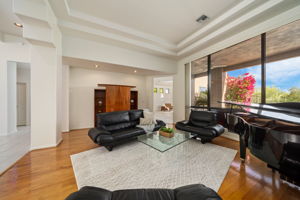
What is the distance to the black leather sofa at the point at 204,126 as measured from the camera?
2910 mm

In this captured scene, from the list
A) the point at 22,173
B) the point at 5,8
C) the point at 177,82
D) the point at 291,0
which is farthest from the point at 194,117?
the point at 5,8

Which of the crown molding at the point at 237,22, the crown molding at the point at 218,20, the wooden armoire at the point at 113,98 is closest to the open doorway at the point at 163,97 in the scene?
the wooden armoire at the point at 113,98

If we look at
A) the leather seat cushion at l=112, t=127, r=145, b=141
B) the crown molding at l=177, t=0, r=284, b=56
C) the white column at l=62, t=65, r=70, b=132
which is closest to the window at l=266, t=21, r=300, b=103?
the crown molding at l=177, t=0, r=284, b=56

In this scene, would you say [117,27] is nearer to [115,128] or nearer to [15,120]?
[115,128]

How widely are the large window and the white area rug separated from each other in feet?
5.87

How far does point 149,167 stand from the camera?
6.64 ft

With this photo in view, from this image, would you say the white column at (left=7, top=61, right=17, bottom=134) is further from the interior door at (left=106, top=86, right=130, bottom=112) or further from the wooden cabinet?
the wooden cabinet

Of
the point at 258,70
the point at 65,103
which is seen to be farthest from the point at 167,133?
the point at 65,103

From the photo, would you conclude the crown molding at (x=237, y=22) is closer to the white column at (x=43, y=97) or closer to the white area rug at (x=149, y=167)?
the white area rug at (x=149, y=167)

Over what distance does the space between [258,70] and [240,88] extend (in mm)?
642

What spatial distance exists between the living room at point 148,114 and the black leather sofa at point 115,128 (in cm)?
3

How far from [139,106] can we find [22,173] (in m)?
4.93

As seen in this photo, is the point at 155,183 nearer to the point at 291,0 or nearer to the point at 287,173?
the point at 287,173

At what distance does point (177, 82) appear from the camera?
5.60 m
